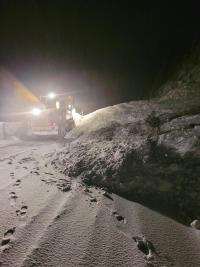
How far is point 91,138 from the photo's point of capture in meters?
4.62

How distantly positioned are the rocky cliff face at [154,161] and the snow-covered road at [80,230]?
23 centimetres

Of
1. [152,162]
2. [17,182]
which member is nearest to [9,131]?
[17,182]

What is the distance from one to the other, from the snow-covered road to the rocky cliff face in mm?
228

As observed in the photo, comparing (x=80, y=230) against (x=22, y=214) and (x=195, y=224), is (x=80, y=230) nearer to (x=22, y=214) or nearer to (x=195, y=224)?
(x=22, y=214)

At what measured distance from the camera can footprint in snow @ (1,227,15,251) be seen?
6.17 feet

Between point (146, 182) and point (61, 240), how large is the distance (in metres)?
1.38

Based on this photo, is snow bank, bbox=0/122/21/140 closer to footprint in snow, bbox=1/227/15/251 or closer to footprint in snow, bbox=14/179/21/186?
footprint in snow, bbox=14/179/21/186

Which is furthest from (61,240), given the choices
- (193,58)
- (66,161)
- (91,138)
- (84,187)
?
(193,58)

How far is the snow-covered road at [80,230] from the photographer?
6.07 feet

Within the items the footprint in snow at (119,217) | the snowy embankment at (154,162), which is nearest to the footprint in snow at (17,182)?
the snowy embankment at (154,162)

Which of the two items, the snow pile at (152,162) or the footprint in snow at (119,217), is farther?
the snow pile at (152,162)

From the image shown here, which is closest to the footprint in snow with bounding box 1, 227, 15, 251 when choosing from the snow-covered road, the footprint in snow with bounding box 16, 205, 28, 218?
the snow-covered road

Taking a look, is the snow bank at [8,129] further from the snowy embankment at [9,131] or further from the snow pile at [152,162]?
the snow pile at [152,162]

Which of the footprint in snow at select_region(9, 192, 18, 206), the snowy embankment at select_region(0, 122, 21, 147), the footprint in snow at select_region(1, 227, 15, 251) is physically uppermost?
the snowy embankment at select_region(0, 122, 21, 147)
